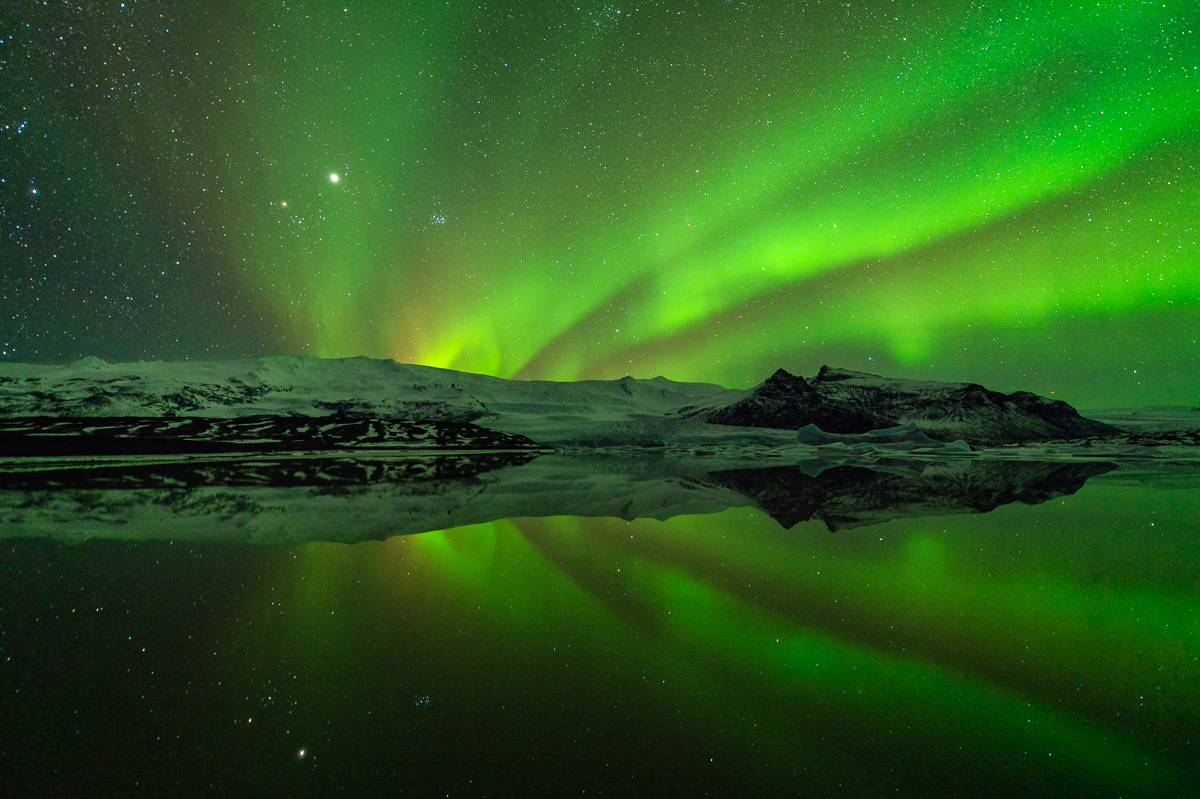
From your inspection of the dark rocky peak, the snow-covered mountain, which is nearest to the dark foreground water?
the snow-covered mountain

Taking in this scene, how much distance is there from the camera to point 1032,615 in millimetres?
6859

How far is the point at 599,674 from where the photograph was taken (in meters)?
5.23

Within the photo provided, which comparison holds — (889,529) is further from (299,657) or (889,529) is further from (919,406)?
(919,406)

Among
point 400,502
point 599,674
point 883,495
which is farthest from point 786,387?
point 599,674

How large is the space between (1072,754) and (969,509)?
1355cm

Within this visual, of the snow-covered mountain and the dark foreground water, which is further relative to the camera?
the snow-covered mountain

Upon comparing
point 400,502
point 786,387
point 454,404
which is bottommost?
point 400,502

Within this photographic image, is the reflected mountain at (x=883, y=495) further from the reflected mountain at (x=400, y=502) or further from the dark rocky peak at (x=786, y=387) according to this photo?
the dark rocky peak at (x=786, y=387)

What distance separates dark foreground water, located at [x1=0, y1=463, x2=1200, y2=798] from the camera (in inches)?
150

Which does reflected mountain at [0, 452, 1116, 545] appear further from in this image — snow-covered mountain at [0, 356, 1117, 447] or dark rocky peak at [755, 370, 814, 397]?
dark rocky peak at [755, 370, 814, 397]

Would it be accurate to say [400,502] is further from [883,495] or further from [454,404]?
[454,404]

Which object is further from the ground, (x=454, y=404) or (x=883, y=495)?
(x=454, y=404)

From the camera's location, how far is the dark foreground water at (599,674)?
3805mm

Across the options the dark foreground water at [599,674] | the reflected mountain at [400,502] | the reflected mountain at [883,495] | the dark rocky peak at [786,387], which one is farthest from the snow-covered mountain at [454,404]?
the dark foreground water at [599,674]
